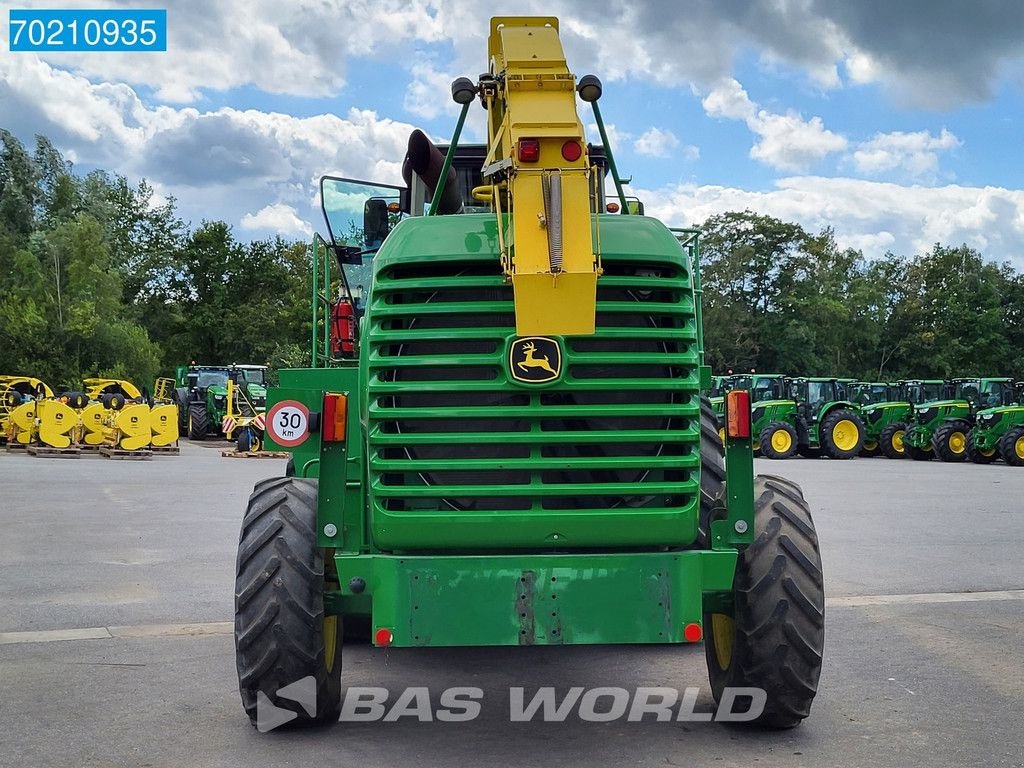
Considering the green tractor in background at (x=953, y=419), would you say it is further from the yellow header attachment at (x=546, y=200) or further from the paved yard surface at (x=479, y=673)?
the yellow header attachment at (x=546, y=200)

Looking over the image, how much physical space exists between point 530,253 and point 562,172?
39cm

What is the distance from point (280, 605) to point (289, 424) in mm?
873

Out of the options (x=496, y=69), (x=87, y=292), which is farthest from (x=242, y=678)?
→ (x=87, y=292)

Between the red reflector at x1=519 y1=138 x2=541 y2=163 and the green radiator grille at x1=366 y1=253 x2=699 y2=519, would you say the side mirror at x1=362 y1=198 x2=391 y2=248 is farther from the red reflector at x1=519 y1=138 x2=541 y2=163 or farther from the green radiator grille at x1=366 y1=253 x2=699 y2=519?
the red reflector at x1=519 y1=138 x2=541 y2=163

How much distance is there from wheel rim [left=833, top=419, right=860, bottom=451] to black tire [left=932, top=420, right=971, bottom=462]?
2.09 meters

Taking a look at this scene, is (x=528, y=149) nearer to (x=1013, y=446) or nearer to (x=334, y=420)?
(x=334, y=420)

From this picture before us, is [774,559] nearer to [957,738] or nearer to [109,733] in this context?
[957,738]

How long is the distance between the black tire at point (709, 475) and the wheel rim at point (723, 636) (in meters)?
0.45

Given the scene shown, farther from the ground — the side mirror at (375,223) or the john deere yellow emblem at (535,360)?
the side mirror at (375,223)

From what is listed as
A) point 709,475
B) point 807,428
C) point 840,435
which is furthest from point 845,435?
point 709,475

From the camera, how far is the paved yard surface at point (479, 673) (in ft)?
15.1

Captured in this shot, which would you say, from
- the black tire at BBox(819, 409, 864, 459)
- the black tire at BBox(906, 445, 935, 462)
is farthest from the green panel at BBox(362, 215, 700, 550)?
the black tire at BBox(906, 445, 935, 462)

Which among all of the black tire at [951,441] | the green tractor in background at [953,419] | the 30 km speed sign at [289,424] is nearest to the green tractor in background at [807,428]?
the green tractor in background at [953,419]

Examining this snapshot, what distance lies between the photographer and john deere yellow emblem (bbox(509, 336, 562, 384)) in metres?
4.35
